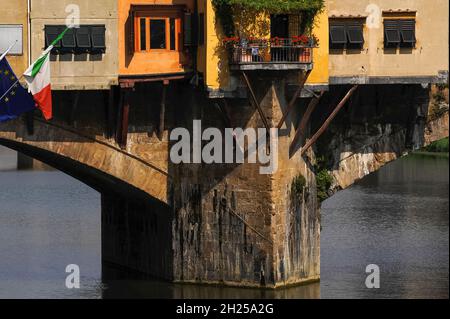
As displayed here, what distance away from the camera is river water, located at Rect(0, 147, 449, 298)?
81.4m

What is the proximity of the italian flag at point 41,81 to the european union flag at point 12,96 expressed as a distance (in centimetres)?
48

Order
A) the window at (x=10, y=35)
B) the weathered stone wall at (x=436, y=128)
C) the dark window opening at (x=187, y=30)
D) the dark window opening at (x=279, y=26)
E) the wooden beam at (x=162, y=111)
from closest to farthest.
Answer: the window at (x=10, y=35) < the dark window opening at (x=279, y=26) < the dark window opening at (x=187, y=30) < the wooden beam at (x=162, y=111) < the weathered stone wall at (x=436, y=128)

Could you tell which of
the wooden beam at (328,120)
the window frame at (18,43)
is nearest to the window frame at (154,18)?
the window frame at (18,43)

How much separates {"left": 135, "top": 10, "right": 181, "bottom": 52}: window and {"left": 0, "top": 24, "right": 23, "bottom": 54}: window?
15.5 feet

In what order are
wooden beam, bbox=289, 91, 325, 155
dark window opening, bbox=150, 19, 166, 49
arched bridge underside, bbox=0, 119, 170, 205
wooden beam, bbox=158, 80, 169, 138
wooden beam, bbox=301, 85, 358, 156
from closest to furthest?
1. dark window opening, bbox=150, 19, 166, 49
2. arched bridge underside, bbox=0, 119, 170, 205
3. wooden beam, bbox=289, 91, 325, 155
4. wooden beam, bbox=158, 80, 169, 138
5. wooden beam, bbox=301, 85, 358, 156

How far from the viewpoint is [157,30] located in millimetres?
78875

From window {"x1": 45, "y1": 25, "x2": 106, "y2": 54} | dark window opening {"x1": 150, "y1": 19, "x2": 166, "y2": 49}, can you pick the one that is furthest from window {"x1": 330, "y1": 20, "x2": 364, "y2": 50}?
window {"x1": 45, "y1": 25, "x2": 106, "y2": 54}

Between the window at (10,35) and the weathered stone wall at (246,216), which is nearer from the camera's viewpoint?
the window at (10,35)

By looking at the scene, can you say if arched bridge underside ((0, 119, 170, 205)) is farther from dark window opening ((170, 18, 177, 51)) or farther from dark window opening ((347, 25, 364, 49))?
dark window opening ((347, 25, 364, 49))

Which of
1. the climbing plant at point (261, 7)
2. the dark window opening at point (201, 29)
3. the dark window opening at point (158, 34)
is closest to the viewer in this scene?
the climbing plant at point (261, 7)

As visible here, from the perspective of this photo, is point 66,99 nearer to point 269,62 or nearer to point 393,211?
point 269,62

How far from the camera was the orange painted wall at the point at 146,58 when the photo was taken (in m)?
78.5

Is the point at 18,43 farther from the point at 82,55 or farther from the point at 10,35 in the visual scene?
the point at 82,55

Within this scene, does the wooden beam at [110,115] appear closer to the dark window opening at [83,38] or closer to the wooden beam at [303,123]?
the dark window opening at [83,38]
